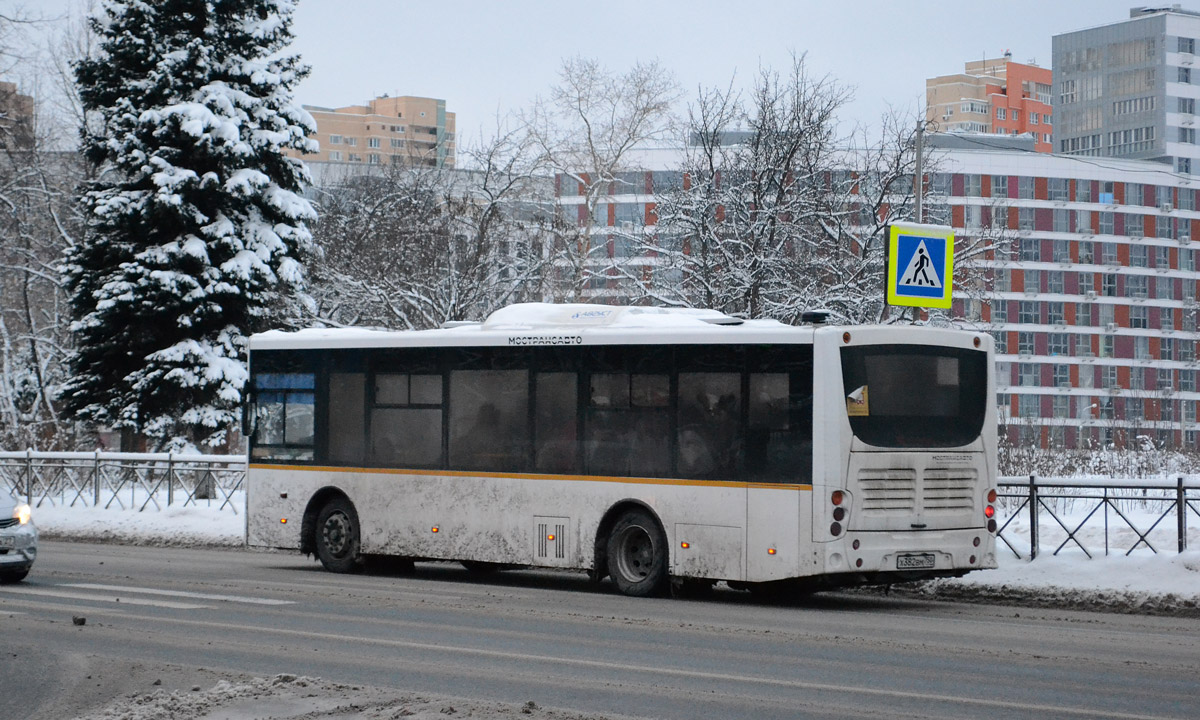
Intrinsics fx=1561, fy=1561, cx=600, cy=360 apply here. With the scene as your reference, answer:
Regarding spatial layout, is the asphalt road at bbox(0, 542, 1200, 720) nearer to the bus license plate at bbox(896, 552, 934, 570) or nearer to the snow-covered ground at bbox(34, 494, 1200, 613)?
the bus license plate at bbox(896, 552, 934, 570)

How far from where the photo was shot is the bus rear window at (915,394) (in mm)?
15367

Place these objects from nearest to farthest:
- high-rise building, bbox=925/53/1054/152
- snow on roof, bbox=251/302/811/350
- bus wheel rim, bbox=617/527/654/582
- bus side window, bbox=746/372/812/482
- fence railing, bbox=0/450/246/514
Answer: bus side window, bbox=746/372/812/482, snow on roof, bbox=251/302/811/350, bus wheel rim, bbox=617/527/654/582, fence railing, bbox=0/450/246/514, high-rise building, bbox=925/53/1054/152

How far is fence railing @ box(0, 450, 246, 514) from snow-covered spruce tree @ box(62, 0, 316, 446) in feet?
13.6

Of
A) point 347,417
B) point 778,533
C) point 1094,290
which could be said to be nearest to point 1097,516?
point 778,533

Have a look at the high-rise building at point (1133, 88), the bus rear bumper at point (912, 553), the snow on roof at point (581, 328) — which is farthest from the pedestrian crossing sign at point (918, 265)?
the high-rise building at point (1133, 88)

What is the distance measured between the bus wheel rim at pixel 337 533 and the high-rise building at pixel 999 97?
15523 centimetres

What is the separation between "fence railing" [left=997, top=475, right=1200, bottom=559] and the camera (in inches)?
693

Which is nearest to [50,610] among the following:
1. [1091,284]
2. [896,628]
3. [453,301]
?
[896,628]

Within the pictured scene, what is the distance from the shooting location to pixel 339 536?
19.5 m

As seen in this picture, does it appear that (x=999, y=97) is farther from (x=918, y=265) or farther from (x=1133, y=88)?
(x=918, y=265)

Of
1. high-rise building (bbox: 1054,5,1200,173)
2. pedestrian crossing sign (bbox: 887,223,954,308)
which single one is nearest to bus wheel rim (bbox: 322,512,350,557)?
pedestrian crossing sign (bbox: 887,223,954,308)

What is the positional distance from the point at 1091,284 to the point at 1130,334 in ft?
16.8

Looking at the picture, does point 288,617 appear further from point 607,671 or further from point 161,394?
point 161,394

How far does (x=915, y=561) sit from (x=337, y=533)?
24.9 ft
